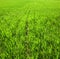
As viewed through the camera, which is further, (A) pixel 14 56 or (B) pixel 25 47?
(B) pixel 25 47

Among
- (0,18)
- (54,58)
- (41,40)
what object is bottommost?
(54,58)

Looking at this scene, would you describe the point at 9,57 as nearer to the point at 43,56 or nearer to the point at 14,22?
the point at 43,56

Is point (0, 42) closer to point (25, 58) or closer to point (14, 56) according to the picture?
point (14, 56)

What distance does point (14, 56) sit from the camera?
4637 millimetres

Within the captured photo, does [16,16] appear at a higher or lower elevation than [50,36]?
higher

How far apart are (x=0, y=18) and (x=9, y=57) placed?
3.95 meters

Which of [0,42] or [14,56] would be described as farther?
[0,42]

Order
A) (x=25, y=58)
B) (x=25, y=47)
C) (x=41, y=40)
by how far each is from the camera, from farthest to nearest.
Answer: (x=41, y=40)
(x=25, y=47)
(x=25, y=58)

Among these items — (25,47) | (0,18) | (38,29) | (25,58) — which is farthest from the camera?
(0,18)

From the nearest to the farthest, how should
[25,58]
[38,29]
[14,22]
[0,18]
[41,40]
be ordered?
[25,58]
[41,40]
[38,29]
[14,22]
[0,18]

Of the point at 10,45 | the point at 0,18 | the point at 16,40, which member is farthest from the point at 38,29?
the point at 0,18

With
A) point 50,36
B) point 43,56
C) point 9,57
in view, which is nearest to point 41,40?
point 50,36

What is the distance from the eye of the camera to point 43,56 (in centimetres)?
464

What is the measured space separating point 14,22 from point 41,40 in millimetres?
2475
